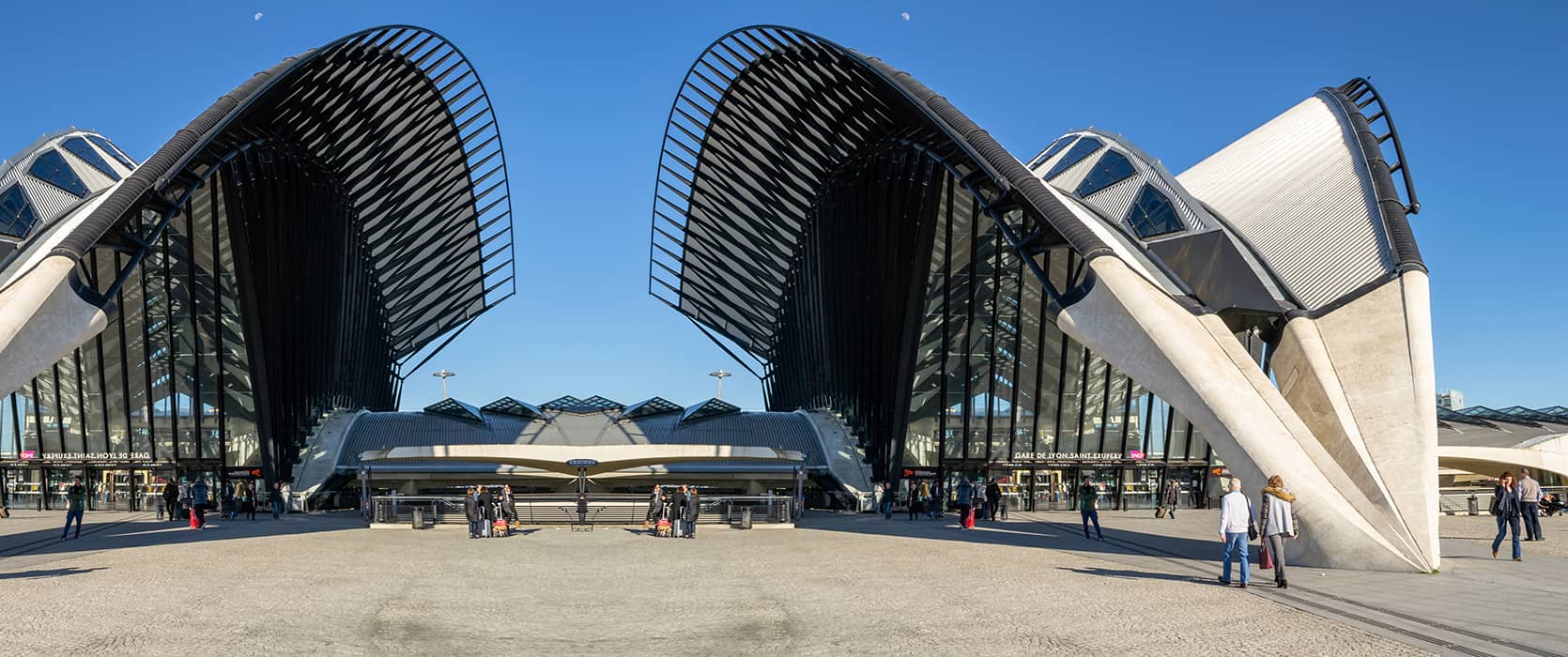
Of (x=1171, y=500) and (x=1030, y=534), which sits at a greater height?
(x=1030, y=534)

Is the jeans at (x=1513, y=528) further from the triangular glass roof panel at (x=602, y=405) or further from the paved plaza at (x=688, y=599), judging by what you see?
the triangular glass roof panel at (x=602, y=405)

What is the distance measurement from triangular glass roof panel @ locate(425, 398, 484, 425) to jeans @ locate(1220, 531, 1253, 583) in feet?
138

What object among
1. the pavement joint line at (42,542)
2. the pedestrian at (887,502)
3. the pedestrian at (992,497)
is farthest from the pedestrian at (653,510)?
the pavement joint line at (42,542)

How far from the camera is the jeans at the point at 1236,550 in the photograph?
1540cm

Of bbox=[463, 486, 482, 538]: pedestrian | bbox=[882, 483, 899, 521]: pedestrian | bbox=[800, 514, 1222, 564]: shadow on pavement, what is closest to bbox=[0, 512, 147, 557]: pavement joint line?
bbox=[463, 486, 482, 538]: pedestrian

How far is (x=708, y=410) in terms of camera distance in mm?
55500

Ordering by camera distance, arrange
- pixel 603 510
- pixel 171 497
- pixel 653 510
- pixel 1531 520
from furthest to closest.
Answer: pixel 171 497
pixel 603 510
pixel 653 510
pixel 1531 520

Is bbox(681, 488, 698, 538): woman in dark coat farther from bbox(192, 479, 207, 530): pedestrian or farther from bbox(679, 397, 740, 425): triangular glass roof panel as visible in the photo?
bbox(679, 397, 740, 425): triangular glass roof panel

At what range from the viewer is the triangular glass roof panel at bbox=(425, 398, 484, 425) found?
54125mm

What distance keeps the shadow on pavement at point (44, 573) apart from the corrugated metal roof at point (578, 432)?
32.5m

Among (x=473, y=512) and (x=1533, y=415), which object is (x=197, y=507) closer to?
(x=473, y=512)

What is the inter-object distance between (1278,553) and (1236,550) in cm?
61

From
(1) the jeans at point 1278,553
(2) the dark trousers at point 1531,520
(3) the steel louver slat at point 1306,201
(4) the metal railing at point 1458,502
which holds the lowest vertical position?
(4) the metal railing at point 1458,502

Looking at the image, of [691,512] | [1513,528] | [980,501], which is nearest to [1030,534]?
[691,512]
